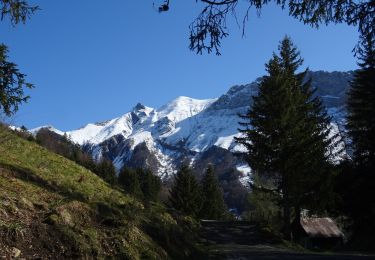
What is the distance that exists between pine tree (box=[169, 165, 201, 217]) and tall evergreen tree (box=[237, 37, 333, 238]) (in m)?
33.7

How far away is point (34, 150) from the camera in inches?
752


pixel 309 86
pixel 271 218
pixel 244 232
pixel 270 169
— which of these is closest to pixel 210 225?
pixel 244 232

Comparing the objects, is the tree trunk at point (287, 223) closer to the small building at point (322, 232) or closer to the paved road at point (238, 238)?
the paved road at point (238, 238)

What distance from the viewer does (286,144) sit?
96.9ft

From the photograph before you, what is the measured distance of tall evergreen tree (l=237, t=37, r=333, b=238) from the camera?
29.3m

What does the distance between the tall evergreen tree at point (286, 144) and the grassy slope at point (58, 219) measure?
15459 millimetres

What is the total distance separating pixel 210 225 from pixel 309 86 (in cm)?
1296

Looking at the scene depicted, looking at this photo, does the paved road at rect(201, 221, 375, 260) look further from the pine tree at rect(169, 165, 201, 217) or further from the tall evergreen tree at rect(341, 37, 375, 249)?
the pine tree at rect(169, 165, 201, 217)

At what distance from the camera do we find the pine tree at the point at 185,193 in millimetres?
64375

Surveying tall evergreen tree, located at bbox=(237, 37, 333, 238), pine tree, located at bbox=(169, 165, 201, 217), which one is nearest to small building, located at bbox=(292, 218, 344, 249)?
tall evergreen tree, located at bbox=(237, 37, 333, 238)

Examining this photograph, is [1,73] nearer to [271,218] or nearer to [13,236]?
[13,236]

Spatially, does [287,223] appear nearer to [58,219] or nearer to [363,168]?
[363,168]

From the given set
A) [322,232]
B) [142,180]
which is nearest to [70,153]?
[142,180]

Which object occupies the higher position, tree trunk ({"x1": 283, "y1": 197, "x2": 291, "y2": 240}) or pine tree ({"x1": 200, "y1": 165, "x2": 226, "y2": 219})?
pine tree ({"x1": 200, "y1": 165, "x2": 226, "y2": 219})
